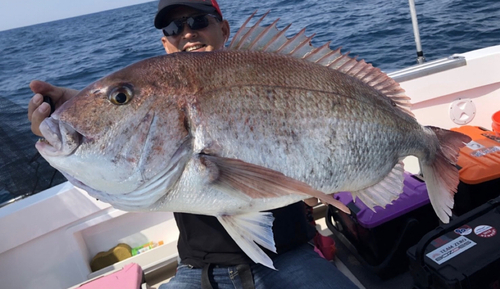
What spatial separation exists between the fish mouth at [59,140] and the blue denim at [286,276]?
1167mm

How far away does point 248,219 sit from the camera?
1.24 metres

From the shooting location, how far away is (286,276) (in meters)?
1.91

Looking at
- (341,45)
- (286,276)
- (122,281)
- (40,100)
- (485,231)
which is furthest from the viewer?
(341,45)

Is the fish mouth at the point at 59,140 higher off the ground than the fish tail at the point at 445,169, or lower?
higher

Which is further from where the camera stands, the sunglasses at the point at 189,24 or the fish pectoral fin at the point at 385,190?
the sunglasses at the point at 189,24

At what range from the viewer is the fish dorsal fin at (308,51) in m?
1.32

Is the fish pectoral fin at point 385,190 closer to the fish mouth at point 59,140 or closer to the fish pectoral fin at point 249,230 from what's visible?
the fish pectoral fin at point 249,230

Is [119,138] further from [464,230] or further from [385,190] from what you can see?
[464,230]

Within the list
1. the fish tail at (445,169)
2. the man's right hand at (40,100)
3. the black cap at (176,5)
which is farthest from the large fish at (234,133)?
the black cap at (176,5)

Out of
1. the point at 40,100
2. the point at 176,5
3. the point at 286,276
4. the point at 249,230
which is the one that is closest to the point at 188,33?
the point at 176,5

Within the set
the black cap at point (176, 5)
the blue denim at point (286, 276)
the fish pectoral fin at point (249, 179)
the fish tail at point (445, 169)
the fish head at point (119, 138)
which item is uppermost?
the black cap at point (176, 5)

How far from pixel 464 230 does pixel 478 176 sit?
666mm

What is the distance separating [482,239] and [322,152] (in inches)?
53.5

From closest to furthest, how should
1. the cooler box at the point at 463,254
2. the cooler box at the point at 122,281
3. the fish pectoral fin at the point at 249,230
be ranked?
the fish pectoral fin at the point at 249,230, the cooler box at the point at 463,254, the cooler box at the point at 122,281
